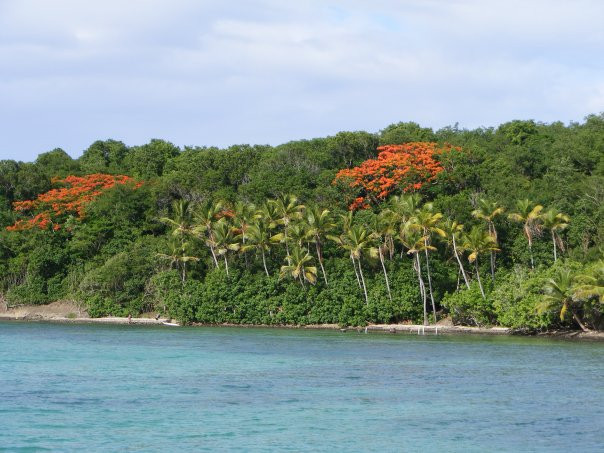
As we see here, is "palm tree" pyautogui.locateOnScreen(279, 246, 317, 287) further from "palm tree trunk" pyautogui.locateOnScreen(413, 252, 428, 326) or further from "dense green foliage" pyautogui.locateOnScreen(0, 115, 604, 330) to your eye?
"palm tree trunk" pyautogui.locateOnScreen(413, 252, 428, 326)

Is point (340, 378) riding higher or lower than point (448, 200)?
lower

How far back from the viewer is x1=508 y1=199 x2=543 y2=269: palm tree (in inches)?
2165

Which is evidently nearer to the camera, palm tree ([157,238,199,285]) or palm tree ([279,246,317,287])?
palm tree ([279,246,317,287])

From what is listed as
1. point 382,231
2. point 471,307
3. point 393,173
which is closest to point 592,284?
point 471,307

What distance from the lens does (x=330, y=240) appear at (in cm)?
6325

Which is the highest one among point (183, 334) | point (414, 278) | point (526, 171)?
point (526, 171)

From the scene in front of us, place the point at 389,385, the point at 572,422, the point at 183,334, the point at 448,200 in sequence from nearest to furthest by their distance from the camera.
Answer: the point at 572,422 < the point at 389,385 < the point at 183,334 < the point at 448,200

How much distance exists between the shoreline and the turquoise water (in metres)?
3.00

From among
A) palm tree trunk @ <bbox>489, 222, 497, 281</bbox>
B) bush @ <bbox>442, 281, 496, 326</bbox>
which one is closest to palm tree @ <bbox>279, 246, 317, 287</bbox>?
bush @ <bbox>442, 281, 496, 326</bbox>

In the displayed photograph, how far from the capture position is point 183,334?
5538 centimetres

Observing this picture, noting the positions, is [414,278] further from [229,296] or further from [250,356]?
[250,356]

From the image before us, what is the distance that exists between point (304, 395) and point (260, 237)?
1195 inches

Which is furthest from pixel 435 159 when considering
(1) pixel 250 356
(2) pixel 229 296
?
(1) pixel 250 356

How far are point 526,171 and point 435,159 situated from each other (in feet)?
22.2
